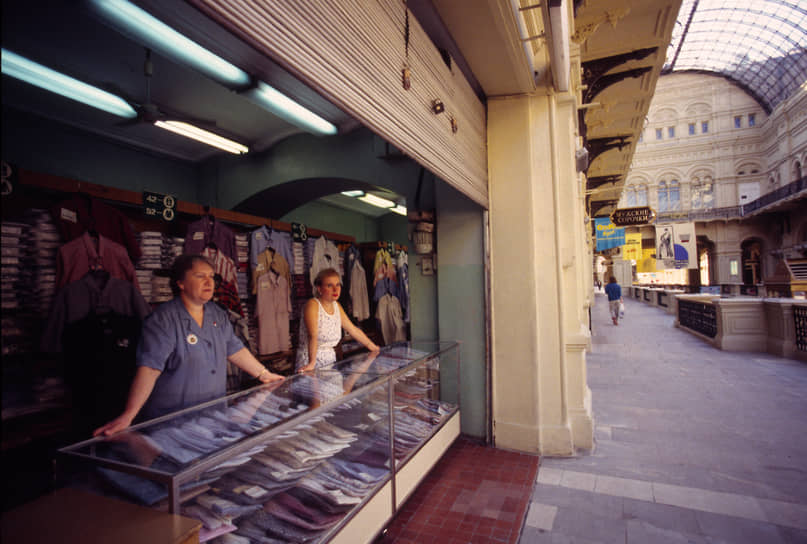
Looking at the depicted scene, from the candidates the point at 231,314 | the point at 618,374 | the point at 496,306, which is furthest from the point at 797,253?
the point at 231,314

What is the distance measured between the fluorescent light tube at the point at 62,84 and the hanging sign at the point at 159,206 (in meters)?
1.58

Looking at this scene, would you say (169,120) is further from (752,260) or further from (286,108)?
(752,260)

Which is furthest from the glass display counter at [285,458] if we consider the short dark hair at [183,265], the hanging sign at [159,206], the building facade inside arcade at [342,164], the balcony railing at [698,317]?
the balcony railing at [698,317]

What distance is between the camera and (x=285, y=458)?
2.02 m

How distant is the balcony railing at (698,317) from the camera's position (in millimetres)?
9344

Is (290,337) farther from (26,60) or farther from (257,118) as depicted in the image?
(26,60)

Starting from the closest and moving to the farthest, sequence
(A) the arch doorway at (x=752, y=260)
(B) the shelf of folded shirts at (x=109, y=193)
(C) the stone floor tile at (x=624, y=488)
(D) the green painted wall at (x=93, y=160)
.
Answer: (B) the shelf of folded shirts at (x=109, y=193) → (C) the stone floor tile at (x=624, y=488) → (D) the green painted wall at (x=93, y=160) → (A) the arch doorway at (x=752, y=260)

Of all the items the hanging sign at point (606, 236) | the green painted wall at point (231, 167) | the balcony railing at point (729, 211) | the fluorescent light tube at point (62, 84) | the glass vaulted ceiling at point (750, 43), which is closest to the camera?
the fluorescent light tube at point (62, 84)

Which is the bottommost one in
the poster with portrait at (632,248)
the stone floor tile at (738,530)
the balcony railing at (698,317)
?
the stone floor tile at (738,530)

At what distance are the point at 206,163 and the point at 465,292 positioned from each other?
5.99 metres

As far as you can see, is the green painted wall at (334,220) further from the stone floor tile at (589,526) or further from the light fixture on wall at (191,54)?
the stone floor tile at (589,526)

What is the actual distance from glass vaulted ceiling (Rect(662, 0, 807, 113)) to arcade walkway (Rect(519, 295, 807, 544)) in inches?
1063

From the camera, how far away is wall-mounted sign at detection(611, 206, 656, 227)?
1073 centimetres

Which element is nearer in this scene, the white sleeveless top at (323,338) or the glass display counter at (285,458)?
the glass display counter at (285,458)
